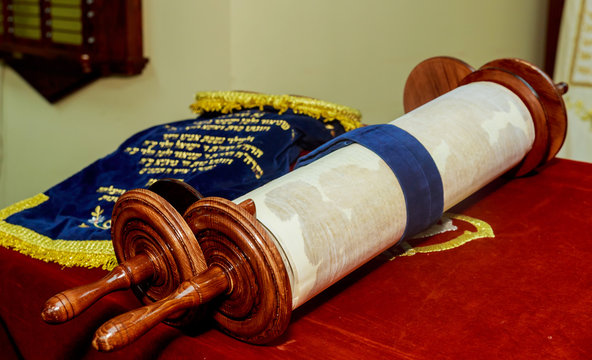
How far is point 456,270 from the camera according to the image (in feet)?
2.70

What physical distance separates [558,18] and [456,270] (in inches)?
71.0

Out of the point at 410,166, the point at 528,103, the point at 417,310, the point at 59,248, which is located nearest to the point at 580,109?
the point at 528,103

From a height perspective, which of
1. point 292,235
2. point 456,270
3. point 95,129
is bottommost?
point 95,129

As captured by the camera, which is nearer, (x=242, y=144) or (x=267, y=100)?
(x=242, y=144)

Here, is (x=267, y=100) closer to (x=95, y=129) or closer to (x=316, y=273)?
(x=316, y=273)

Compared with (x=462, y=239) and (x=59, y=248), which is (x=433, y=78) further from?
(x=59, y=248)

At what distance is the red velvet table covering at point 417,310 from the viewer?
640mm

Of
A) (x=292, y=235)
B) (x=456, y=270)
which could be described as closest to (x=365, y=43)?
(x=456, y=270)

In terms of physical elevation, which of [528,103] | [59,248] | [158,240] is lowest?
[59,248]

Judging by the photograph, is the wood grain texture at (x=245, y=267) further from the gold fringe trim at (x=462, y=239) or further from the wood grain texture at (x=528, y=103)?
the wood grain texture at (x=528, y=103)

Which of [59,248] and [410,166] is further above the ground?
[410,166]

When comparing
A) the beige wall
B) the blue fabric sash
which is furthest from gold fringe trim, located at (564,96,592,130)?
the blue fabric sash

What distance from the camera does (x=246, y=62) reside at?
311 centimetres

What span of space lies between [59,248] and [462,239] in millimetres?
628
